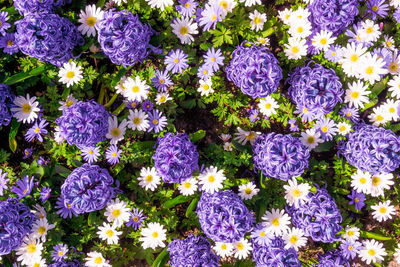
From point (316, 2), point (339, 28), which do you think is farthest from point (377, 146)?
point (316, 2)

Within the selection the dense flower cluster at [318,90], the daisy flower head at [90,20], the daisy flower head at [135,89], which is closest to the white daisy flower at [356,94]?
the dense flower cluster at [318,90]

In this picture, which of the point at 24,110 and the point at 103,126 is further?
the point at 24,110

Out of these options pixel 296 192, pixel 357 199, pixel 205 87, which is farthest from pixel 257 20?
pixel 357 199

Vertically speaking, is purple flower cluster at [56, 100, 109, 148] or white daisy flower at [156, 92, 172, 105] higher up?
white daisy flower at [156, 92, 172, 105]

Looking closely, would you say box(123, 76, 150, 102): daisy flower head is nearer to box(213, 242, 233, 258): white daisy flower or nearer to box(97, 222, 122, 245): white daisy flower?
box(97, 222, 122, 245): white daisy flower

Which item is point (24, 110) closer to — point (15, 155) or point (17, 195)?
point (15, 155)

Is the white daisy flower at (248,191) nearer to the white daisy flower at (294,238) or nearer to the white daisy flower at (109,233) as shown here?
the white daisy flower at (294,238)

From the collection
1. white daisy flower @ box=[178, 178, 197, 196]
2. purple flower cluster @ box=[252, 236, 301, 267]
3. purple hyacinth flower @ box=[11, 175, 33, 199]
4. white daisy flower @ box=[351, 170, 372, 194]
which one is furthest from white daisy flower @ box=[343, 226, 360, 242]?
purple hyacinth flower @ box=[11, 175, 33, 199]
